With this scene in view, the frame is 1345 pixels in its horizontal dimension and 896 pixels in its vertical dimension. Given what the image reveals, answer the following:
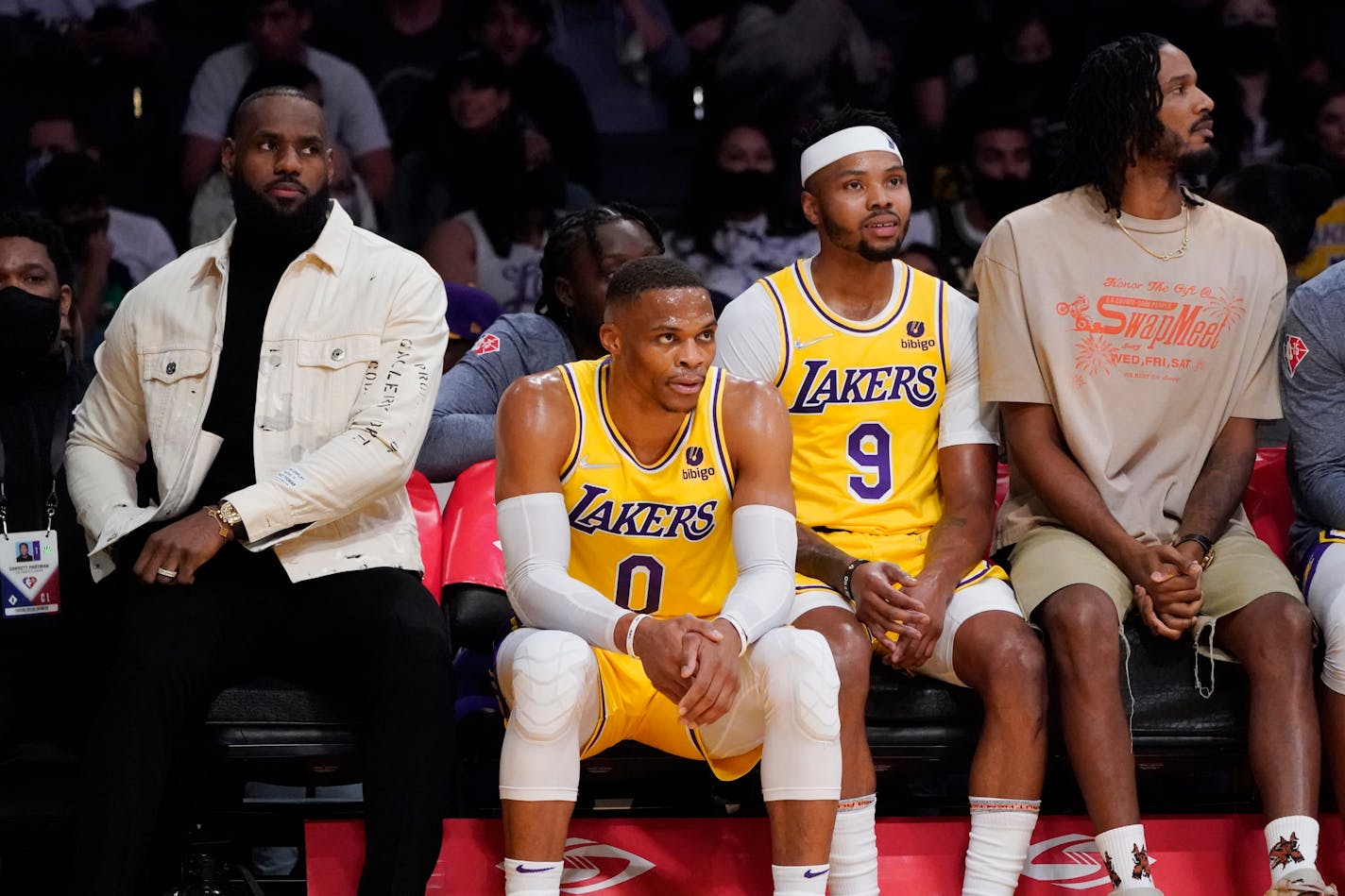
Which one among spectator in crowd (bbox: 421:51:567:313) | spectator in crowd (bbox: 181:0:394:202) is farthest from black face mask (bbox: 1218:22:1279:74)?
spectator in crowd (bbox: 181:0:394:202)

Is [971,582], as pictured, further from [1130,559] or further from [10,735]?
[10,735]

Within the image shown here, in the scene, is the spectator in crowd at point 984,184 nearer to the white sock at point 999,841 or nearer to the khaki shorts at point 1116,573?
the khaki shorts at point 1116,573

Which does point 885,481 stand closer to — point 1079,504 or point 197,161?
point 1079,504

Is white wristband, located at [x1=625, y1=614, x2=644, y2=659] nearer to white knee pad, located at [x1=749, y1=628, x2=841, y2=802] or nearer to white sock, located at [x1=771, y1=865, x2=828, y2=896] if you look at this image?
white knee pad, located at [x1=749, y1=628, x2=841, y2=802]

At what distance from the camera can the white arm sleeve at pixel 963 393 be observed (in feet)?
12.5

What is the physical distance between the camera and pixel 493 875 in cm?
351

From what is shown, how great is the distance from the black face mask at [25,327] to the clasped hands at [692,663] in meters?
1.76

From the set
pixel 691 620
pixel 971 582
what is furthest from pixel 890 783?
pixel 691 620

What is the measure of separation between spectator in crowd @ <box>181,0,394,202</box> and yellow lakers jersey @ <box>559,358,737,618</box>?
9.00 ft

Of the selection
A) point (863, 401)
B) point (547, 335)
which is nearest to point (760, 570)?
point (863, 401)

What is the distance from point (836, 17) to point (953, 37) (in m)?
0.45

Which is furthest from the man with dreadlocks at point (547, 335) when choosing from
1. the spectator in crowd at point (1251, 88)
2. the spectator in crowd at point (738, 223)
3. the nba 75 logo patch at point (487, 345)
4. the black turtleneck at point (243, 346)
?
the spectator in crowd at point (1251, 88)

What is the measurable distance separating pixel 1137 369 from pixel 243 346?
6.73ft

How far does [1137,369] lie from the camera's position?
12.5 feet
